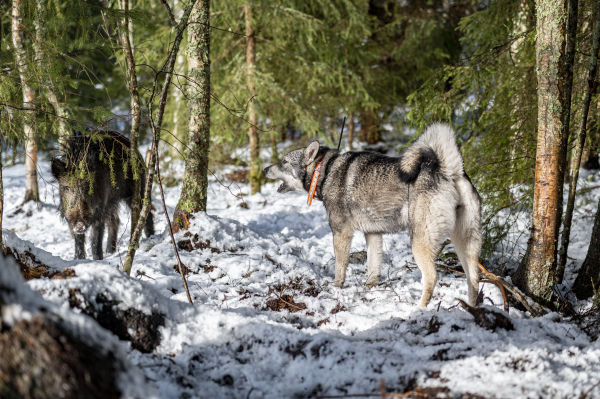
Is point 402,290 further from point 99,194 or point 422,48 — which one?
point 422,48

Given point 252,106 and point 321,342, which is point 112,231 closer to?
point 252,106

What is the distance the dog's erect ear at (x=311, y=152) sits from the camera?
619cm

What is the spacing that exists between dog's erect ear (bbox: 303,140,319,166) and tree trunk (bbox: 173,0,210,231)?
1.49 m

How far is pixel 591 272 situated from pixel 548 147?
1.75 metres

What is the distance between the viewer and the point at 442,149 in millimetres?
4691

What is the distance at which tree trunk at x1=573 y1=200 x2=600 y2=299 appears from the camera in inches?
201

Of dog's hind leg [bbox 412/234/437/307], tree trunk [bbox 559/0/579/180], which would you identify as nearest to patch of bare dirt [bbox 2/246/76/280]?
dog's hind leg [bbox 412/234/437/307]

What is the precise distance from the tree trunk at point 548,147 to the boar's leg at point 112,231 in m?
6.52

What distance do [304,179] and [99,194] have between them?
3.19m

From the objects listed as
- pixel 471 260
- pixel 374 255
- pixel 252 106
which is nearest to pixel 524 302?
pixel 471 260

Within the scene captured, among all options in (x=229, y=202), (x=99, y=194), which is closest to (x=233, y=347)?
(x=99, y=194)

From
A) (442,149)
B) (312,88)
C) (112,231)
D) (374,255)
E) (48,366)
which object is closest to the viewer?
(48,366)

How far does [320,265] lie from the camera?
260 inches

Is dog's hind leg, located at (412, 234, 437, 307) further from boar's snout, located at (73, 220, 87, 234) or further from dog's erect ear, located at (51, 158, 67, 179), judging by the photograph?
dog's erect ear, located at (51, 158, 67, 179)
